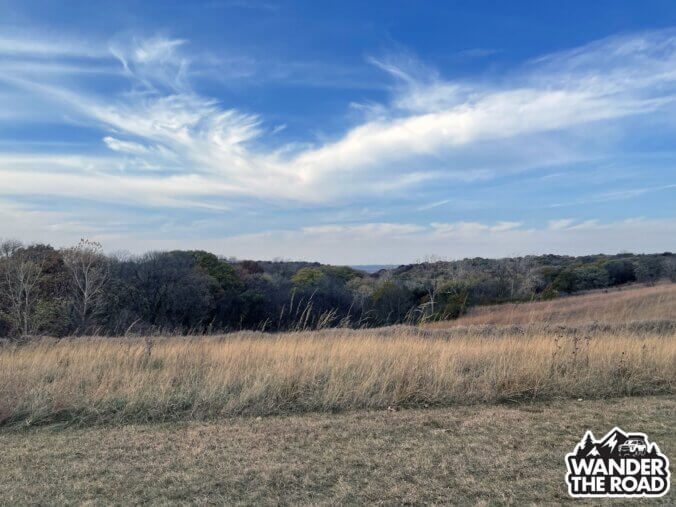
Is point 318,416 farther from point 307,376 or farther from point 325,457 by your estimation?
point 325,457

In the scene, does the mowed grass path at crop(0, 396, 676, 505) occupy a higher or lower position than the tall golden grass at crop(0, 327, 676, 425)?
lower

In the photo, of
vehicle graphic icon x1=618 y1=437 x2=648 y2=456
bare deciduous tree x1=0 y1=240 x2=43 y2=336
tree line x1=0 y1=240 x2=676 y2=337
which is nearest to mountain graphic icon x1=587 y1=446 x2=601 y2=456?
vehicle graphic icon x1=618 y1=437 x2=648 y2=456

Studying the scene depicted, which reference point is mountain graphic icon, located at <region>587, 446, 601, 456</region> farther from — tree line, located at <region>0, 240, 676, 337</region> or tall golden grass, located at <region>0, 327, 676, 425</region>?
tree line, located at <region>0, 240, 676, 337</region>

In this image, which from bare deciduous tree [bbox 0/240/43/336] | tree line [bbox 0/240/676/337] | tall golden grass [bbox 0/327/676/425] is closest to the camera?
tall golden grass [bbox 0/327/676/425]

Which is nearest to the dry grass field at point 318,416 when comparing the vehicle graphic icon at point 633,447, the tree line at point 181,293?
the vehicle graphic icon at point 633,447

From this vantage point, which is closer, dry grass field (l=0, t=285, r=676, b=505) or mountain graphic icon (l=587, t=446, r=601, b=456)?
dry grass field (l=0, t=285, r=676, b=505)

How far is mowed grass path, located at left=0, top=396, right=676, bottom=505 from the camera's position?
3240mm

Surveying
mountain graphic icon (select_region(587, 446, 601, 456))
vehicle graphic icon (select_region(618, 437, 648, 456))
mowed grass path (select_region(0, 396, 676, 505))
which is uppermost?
mountain graphic icon (select_region(587, 446, 601, 456))

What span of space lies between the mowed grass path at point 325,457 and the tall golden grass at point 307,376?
1.15ft

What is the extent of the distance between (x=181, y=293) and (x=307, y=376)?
1164 inches

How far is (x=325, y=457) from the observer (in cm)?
388

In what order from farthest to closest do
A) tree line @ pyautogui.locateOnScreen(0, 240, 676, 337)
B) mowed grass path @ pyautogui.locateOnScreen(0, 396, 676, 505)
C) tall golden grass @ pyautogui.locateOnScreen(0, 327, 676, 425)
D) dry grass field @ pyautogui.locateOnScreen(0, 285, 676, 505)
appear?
tree line @ pyautogui.locateOnScreen(0, 240, 676, 337)
tall golden grass @ pyautogui.locateOnScreen(0, 327, 676, 425)
dry grass field @ pyautogui.locateOnScreen(0, 285, 676, 505)
mowed grass path @ pyautogui.locateOnScreen(0, 396, 676, 505)

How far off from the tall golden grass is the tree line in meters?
8.95

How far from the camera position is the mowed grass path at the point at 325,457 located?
10.6 feet
